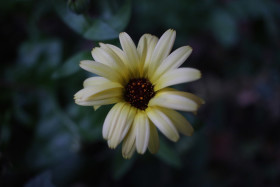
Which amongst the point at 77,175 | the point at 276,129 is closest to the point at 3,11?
the point at 77,175

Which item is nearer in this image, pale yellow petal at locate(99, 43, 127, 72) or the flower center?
pale yellow petal at locate(99, 43, 127, 72)

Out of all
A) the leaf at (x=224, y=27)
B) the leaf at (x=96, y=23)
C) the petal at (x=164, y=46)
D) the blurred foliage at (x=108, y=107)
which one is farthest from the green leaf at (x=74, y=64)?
the leaf at (x=224, y=27)

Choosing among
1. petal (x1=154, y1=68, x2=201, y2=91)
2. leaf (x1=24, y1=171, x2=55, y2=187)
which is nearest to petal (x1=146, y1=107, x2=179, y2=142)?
petal (x1=154, y1=68, x2=201, y2=91)

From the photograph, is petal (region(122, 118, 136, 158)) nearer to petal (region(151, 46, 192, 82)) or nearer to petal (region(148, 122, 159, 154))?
petal (region(148, 122, 159, 154))

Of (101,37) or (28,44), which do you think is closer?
(101,37)

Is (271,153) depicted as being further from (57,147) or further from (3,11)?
(3,11)

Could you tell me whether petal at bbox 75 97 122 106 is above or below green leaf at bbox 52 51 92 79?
below

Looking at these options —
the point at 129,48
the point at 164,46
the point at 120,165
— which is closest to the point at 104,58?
the point at 129,48
